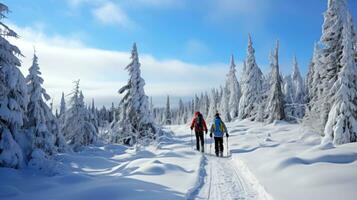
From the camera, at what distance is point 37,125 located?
42.4 ft

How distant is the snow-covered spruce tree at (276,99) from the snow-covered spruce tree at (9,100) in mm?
29938

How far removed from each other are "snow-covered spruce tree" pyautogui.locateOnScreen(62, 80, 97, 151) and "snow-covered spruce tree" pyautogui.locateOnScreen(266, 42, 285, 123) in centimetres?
2040

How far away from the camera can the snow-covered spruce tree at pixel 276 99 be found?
35.5 metres

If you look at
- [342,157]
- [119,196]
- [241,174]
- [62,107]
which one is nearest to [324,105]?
[342,157]

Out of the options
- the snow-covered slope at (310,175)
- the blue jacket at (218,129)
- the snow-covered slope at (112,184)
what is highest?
the blue jacket at (218,129)

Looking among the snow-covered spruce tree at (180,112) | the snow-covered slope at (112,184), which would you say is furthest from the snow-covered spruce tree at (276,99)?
the snow-covered spruce tree at (180,112)

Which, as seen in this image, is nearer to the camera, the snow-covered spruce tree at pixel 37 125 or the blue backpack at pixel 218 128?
the snow-covered spruce tree at pixel 37 125

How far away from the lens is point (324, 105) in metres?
18.4

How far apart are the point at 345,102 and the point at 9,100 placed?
51.3ft

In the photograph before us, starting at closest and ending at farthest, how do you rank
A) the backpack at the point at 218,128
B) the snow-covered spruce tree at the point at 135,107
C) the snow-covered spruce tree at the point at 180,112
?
the backpack at the point at 218,128, the snow-covered spruce tree at the point at 135,107, the snow-covered spruce tree at the point at 180,112

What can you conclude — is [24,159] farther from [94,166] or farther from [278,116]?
[278,116]

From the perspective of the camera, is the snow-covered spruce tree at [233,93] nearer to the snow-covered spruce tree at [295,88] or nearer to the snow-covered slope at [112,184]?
the snow-covered spruce tree at [295,88]

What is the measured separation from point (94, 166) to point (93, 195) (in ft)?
22.9

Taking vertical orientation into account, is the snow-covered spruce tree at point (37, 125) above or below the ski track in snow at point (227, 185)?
above
